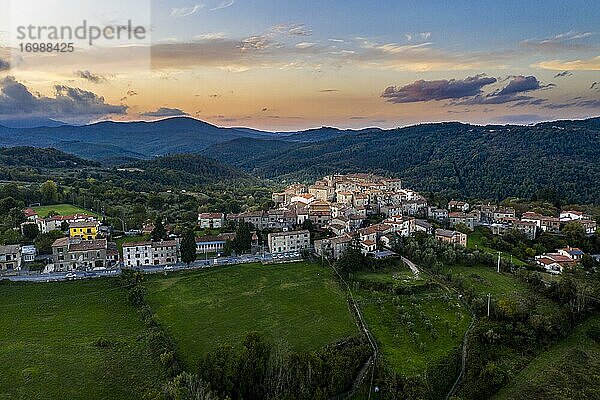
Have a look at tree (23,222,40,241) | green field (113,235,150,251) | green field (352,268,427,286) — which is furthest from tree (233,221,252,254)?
tree (23,222,40,241)

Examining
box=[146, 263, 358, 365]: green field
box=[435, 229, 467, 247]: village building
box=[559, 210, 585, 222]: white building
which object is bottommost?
box=[146, 263, 358, 365]: green field

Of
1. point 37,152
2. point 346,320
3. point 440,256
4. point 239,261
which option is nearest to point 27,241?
point 239,261

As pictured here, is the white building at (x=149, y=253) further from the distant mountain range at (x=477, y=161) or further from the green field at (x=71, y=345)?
the distant mountain range at (x=477, y=161)

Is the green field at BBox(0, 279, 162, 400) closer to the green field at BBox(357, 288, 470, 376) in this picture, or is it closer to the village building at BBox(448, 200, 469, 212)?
the green field at BBox(357, 288, 470, 376)

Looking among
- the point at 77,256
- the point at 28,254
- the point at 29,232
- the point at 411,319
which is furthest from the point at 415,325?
the point at 29,232

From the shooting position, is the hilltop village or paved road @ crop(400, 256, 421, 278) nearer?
paved road @ crop(400, 256, 421, 278)

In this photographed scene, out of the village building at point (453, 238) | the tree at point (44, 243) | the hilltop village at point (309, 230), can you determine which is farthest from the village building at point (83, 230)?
the village building at point (453, 238)

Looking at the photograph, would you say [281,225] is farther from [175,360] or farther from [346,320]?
[175,360]
